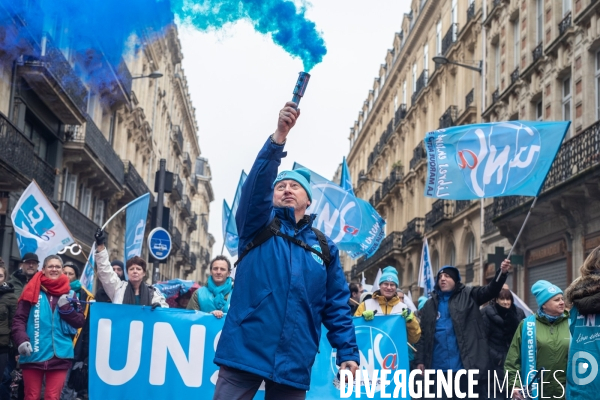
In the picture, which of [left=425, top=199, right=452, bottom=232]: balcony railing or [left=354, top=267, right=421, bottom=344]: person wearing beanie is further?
[left=425, top=199, right=452, bottom=232]: balcony railing

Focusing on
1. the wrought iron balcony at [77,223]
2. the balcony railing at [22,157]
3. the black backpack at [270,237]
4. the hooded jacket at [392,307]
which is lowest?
the hooded jacket at [392,307]

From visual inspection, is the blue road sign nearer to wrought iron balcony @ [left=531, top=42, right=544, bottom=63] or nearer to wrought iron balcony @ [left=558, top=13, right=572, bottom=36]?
wrought iron balcony @ [left=558, top=13, right=572, bottom=36]

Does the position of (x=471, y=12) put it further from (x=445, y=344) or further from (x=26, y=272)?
(x=26, y=272)

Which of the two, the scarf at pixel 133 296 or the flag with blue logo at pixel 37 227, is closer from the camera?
the scarf at pixel 133 296

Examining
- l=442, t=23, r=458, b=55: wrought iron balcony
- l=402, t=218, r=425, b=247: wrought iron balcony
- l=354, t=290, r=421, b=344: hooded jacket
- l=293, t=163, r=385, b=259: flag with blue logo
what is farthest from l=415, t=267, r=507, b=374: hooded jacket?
l=402, t=218, r=425, b=247: wrought iron balcony

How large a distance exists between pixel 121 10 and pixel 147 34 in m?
0.56

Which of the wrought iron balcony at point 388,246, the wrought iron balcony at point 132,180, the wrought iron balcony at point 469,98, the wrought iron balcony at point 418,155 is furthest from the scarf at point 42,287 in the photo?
the wrought iron balcony at point 388,246

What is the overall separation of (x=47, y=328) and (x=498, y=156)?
5.61 metres

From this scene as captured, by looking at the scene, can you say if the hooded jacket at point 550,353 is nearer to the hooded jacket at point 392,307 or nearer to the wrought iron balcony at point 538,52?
the hooded jacket at point 392,307

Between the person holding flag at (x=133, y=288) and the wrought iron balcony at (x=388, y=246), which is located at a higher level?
the wrought iron balcony at (x=388, y=246)

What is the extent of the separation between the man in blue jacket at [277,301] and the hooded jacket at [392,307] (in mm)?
4267

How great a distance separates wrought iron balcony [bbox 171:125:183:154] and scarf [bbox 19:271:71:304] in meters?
44.7

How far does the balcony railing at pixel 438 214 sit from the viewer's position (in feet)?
109

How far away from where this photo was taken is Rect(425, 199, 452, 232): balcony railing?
33.2 metres
